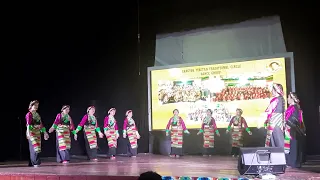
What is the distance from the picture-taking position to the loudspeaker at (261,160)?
371 centimetres

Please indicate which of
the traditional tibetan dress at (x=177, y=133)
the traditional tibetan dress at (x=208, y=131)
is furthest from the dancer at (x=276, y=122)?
the traditional tibetan dress at (x=177, y=133)

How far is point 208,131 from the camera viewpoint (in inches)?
270

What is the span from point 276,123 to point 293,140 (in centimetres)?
31

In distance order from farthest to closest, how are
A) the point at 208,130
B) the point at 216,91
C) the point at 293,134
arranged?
1. the point at 216,91
2. the point at 208,130
3. the point at 293,134

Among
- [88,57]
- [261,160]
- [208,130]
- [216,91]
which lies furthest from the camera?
[88,57]

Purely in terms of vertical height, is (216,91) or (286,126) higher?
(216,91)

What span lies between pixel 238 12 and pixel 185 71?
58.6 inches

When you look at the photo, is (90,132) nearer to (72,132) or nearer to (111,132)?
(72,132)

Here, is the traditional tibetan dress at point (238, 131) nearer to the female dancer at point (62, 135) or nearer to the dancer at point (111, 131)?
the dancer at point (111, 131)

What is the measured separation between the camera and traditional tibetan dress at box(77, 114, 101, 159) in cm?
672

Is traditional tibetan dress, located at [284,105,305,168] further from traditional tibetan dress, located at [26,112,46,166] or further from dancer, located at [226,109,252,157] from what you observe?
traditional tibetan dress, located at [26,112,46,166]

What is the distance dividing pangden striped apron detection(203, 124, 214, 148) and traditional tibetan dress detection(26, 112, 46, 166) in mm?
2851

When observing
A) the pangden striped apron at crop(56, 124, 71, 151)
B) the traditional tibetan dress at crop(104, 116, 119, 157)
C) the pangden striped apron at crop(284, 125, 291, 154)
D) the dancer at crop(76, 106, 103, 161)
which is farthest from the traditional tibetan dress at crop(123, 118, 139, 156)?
the pangden striped apron at crop(284, 125, 291, 154)

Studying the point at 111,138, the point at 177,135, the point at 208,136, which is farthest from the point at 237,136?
the point at 111,138
